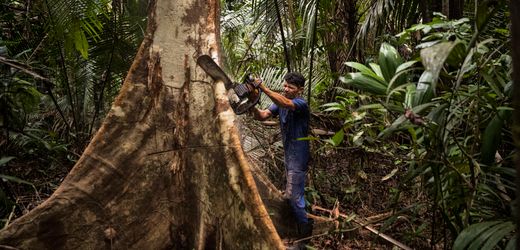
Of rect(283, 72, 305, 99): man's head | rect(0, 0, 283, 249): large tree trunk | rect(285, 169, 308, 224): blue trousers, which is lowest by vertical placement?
rect(285, 169, 308, 224): blue trousers

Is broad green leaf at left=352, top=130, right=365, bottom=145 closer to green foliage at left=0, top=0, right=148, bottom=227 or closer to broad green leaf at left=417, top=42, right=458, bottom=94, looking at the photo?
broad green leaf at left=417, top=42, right=458, bottom=94

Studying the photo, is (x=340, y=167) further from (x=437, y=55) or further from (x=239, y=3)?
(x=239, y=3)

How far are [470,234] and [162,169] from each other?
171 centimetres

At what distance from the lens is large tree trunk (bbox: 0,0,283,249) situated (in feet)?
8.30

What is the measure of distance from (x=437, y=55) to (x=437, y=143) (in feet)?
2.20

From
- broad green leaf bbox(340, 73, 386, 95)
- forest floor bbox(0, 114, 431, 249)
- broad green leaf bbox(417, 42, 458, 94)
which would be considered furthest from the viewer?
forest floor bbox(0, 114, 431, 249)

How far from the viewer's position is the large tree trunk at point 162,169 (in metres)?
2.53

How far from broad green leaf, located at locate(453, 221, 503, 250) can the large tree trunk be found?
3.26 ft

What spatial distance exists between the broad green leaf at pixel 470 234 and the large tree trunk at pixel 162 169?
39.1 inches

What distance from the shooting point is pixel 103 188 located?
2641 millimetres

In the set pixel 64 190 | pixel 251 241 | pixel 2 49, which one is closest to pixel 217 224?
pixel 251 241

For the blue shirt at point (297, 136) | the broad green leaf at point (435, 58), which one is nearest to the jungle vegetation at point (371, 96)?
the broad green leaf at point (435, 58)

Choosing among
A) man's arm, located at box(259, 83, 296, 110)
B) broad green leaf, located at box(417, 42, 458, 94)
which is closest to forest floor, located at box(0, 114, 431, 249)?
man's arm, located at box(259, 83, 296, 110)

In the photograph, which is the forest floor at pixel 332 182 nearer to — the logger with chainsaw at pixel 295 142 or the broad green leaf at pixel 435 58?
the logger with chainsaw at pixel 295 142
